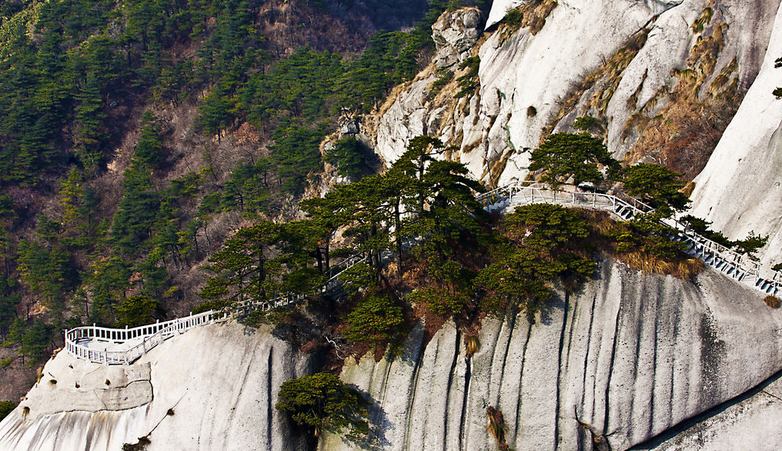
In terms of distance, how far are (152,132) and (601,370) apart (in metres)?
83.6

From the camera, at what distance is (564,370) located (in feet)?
99.6

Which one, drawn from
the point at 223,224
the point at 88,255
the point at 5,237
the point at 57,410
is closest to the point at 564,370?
the point at 57,410

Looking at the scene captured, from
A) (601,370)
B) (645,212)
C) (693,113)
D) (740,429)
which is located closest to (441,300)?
(601,370)

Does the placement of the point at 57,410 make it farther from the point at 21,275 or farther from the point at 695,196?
the point at 21,275

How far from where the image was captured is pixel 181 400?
1244 inches

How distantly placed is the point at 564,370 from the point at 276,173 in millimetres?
61345

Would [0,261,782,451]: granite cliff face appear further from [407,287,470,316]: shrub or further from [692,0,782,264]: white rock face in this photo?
[692,0,782,264]: white rock face

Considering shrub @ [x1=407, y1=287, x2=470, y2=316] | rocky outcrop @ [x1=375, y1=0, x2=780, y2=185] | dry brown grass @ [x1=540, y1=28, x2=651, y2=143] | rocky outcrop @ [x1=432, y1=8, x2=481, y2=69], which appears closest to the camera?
shrub @ [x1=407, y1=287, x2=470, y2=316]

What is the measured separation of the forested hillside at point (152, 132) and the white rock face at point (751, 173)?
4675 centimetres

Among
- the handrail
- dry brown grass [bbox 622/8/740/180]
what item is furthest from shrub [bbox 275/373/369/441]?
A: dry brown grass [bbox 622/8/740/180]

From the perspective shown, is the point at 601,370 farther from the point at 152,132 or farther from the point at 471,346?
the point at 152,132

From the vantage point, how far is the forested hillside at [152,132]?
262 ft

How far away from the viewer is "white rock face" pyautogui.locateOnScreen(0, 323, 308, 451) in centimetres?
3095

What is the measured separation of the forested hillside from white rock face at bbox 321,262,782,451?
150ft
